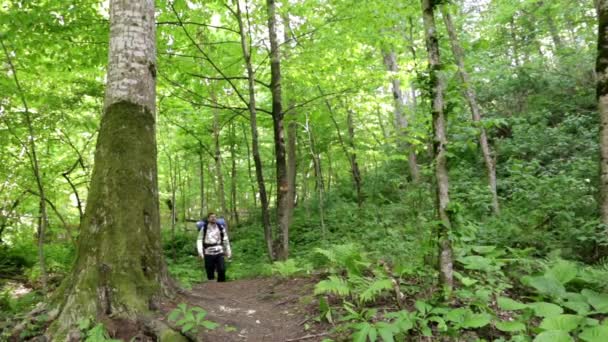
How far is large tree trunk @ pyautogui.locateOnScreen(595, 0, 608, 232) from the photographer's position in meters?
4.96

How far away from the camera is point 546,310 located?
3094 mm

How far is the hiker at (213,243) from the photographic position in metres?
7.72

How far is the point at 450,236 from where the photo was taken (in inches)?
144

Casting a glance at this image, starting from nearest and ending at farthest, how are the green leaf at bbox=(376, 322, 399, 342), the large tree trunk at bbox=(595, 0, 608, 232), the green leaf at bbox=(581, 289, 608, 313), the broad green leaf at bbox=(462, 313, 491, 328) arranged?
the green leaf at bbox=(376, 322, 399, 342) < the broad green leaf at bbox=(462, 313, 491, 328) < the green leaf at bbox=(581, 289, 608, 313) < the large tree trunk at bbox=(595, 0, 608, 232)

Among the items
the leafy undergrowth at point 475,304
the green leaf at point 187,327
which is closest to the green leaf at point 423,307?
the leafy undergrowth at point 475,304

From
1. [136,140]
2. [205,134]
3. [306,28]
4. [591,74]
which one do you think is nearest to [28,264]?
[205,134]

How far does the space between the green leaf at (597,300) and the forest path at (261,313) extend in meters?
2.60

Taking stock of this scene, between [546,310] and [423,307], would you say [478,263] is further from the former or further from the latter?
[423,307]

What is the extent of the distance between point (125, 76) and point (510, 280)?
531 cm

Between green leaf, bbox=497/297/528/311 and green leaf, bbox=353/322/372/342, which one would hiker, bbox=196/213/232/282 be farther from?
green leaf, bbox=497/297/528/311

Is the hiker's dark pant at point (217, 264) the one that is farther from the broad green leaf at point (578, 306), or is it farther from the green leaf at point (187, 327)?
the broad green leaf at point (578, 306)

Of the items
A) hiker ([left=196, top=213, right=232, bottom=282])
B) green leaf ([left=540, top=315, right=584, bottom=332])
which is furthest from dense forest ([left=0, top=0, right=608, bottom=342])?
hiker ([left=196, top=213, right=232, bottom=282])

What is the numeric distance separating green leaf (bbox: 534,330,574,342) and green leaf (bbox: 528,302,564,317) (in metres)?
0.39

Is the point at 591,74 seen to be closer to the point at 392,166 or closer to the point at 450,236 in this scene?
the point at 392,166
